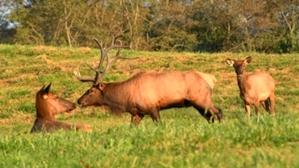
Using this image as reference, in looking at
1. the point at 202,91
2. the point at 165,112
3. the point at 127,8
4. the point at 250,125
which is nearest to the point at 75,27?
the point at 127,8

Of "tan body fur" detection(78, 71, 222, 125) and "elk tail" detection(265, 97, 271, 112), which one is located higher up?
"tan body fur" detection(78, 71, 222, 125)

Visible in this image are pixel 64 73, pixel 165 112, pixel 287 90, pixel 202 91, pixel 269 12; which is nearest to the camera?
pixel 202 91

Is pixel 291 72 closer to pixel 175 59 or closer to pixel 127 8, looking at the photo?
pixel 175 59

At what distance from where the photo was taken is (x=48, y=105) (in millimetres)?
12586

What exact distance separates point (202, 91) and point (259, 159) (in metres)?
8.43

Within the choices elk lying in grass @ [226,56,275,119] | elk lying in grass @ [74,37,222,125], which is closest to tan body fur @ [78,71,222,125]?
elk lying in grass @ [74,37,222,125]

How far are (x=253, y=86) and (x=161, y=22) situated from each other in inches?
1403

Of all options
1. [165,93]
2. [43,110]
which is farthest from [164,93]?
[43,110]

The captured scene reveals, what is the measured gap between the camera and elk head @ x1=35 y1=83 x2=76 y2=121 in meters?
12.2

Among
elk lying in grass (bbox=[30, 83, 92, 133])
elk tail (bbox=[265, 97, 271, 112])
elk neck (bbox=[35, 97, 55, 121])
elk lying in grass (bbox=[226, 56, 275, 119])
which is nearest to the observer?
elk lying in grass (bbox=[30, 83, 92, 133])

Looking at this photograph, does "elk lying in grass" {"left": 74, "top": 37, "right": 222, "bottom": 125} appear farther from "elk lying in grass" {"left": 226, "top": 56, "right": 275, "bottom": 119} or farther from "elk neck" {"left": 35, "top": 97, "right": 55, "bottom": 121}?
"elk lying in grass" {"left": 226, "top": 56, "right": 275, "bottom": 119}

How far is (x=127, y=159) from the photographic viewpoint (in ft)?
18.3

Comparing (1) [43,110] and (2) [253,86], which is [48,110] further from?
(2) [253,86]

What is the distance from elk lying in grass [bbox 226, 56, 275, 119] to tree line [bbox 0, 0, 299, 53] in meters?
28.4
